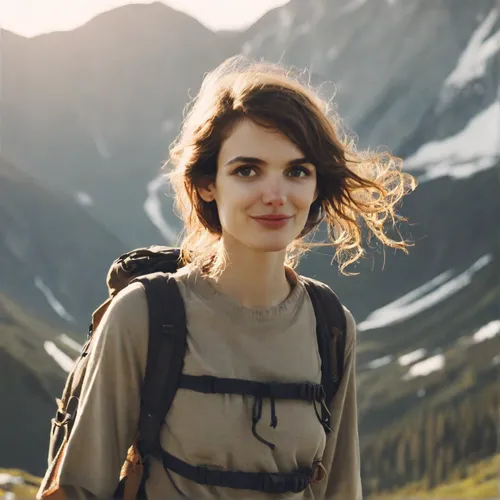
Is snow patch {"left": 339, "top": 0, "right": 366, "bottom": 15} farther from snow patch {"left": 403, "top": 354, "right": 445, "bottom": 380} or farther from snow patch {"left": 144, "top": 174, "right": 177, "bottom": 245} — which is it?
snow patch {"left": 403, "top": 354, "right": 445, "bottom": 380}

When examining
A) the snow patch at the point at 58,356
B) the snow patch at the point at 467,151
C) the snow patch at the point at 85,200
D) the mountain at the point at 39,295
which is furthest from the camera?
the snow patch at the point at 467,151

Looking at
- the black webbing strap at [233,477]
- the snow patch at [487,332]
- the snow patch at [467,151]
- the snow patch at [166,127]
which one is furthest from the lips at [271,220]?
the snow patch at [467,151]

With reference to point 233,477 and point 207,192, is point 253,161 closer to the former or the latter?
point 207,192

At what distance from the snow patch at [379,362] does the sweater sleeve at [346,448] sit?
9891 millimetres

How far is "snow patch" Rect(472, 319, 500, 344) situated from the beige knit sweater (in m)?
10.4

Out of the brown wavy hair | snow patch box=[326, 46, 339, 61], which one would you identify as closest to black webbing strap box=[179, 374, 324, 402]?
the brown wavy hair

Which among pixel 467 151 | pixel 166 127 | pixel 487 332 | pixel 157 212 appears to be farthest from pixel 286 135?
pixel 467 151

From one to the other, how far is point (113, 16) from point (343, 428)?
974cm

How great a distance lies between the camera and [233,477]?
1.67 meters

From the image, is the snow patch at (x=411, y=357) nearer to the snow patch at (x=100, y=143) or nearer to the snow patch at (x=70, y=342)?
the snow patch at (x=70, y=342)

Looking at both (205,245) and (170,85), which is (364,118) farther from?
(205,245)

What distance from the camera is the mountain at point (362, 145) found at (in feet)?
34.8

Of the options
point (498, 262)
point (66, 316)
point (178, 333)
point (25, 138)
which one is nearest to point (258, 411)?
point (178, 333)

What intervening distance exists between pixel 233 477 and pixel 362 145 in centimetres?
1078
